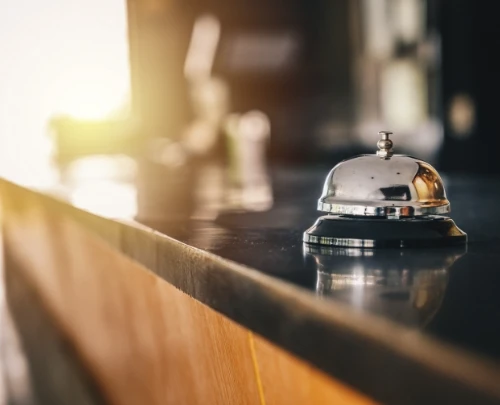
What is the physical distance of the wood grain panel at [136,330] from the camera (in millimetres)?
1079

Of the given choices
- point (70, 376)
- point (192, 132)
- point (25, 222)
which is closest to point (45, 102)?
point (192, 132)

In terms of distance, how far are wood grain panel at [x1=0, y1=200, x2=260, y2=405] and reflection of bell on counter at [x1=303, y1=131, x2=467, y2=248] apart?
0.50 ft

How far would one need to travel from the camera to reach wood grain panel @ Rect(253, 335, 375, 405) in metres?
0.68

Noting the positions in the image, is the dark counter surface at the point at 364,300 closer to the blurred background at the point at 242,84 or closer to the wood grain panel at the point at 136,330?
the wood grain panel at the point at 136,330

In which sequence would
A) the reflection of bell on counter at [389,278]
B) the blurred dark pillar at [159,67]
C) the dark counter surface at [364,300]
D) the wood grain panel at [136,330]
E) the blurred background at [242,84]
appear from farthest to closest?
the blurred dark pillar at [159,67] < the blurred background at [242,84] < the wood grain panel at [136,330] < the reflection of bell on counter at [389,278] < the dark counter surface at [364,300]

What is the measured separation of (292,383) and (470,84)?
496 cm

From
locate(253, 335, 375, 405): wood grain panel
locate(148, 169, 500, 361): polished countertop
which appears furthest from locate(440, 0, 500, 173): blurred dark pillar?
locate(253, 335, 375, 405): wood grain panel

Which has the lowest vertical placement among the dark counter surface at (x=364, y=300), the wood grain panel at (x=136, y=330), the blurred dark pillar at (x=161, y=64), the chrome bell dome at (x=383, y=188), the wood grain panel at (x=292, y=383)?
the wood grain panel at (x=136, y=330)

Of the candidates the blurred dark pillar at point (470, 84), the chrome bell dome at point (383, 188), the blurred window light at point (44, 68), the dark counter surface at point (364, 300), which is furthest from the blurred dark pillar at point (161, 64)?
the chrome bell dome at point (383, 188)

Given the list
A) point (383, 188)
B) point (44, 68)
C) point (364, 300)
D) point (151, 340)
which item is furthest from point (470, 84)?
point (44, 68)

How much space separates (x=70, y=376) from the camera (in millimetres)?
2352

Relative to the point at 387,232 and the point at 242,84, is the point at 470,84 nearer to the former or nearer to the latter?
the point at 242,84

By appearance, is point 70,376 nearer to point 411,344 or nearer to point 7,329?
point 7,329

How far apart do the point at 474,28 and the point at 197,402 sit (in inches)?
182
